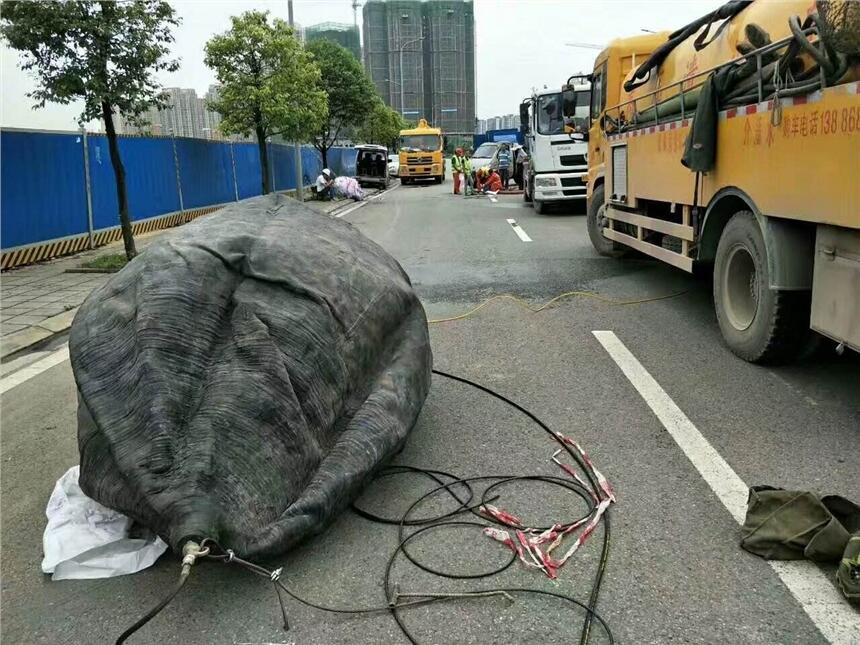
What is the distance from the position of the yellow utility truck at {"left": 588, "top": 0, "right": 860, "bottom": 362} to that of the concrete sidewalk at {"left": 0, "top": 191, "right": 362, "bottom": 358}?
3.29 meters

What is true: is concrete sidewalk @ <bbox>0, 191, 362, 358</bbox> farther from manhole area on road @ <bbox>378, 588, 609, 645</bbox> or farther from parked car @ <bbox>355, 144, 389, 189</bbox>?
parked car @ <bbox>355, 144, 389, 189</bbox>

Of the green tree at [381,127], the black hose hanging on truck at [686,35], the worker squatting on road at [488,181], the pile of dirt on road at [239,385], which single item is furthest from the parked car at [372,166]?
the pile of dirt on road at [239,385]

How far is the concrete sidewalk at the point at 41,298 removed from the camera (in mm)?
7376

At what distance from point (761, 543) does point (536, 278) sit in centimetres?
690

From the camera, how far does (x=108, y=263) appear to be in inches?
436

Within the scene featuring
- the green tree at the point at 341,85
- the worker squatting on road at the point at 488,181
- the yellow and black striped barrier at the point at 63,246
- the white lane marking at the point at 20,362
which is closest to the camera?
the white lane marking at the point at 20,362

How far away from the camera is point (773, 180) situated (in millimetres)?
4875

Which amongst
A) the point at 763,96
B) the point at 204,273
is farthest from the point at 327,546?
the point at 763,96

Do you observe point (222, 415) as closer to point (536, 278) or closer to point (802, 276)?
point (802, 276)

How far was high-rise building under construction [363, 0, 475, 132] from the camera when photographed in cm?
7525

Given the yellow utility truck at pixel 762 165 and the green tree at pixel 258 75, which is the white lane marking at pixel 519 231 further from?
the green tree at pixel 258 75

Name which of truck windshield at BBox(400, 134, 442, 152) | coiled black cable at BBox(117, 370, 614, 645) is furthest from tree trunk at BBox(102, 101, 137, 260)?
truck windshield at BBox(400, 134, 442, 152)

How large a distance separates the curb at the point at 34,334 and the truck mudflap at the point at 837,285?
6772 millimetres

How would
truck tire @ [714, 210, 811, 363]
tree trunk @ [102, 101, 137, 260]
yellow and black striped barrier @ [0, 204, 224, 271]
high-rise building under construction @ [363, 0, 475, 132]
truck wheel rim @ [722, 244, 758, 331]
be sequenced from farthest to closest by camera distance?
high-rise building under construction @ [363, 0, 475, 132], yellow and black striped barrier @ [0, 204, 224, 271], tree trunk @ [102, 101, 137, 260], truck wheel rim @ [722, 244, 758, 331], truck tire @ [714, 210, 811, 363]
